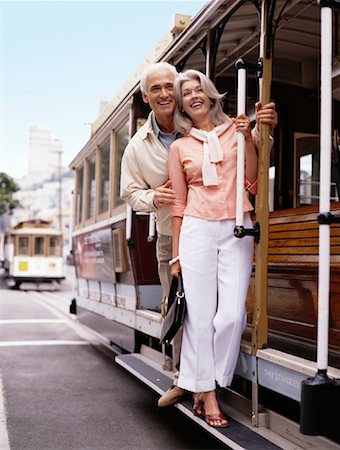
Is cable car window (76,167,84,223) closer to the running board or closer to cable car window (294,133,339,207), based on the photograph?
cable car window (294,133,339,207)

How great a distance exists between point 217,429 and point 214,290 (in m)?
0.70

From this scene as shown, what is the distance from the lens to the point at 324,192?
2.42 m

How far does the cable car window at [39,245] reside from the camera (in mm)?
21594

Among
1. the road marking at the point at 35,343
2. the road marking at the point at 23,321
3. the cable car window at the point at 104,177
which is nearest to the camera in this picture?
the cable car window at the point at 104,177

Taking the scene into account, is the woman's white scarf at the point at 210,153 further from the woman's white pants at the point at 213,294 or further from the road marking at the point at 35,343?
the road marking at the point at 35,343

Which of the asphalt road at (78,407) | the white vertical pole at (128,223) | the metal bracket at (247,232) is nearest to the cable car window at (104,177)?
the white vertical pole at (128,223)

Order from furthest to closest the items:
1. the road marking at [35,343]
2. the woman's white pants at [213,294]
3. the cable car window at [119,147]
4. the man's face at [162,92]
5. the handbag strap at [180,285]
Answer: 1. the road marking at [35,343]
2. the cable car window at [119,147]
3. the man's face at [162,92]
4. the handbag strap at [180,285]
5. the woman's white pants at [213,294]

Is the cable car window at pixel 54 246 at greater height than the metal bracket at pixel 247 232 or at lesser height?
greater

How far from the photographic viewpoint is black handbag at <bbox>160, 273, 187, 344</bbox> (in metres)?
3.18

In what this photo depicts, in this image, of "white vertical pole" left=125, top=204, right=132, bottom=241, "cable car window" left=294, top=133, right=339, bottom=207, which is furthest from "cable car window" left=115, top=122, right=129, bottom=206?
"cable car window" left=294, top=133, right=339, bottom=207

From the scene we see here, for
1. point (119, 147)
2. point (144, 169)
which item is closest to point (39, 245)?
point (119, 147)

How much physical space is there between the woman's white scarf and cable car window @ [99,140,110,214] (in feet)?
11.1

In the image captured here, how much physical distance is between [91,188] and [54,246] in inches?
570

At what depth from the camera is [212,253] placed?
123 inches
